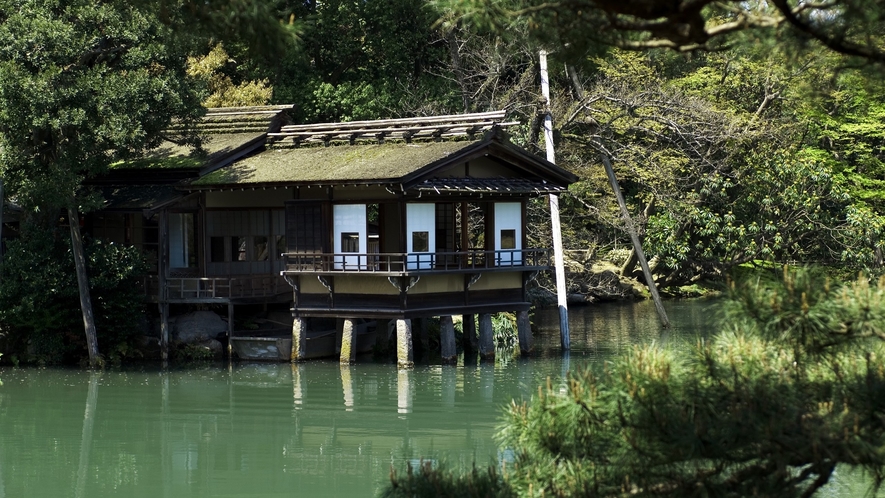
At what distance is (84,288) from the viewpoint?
81.4 ft

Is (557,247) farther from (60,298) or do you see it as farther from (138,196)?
(60,298)

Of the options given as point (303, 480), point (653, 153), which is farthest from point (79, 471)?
point (653, 153)

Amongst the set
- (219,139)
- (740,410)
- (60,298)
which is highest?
(219,139)

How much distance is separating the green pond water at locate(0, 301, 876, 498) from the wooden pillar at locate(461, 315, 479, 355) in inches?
62.0

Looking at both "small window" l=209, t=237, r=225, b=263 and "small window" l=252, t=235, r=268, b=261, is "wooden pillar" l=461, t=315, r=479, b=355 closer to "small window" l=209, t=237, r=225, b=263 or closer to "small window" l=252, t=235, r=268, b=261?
"small window" l=252, t=235, r=268, b=261

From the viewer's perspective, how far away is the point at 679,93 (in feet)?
105

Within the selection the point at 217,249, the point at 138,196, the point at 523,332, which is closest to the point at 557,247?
the point at 523,332

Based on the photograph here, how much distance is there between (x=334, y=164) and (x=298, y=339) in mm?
3893

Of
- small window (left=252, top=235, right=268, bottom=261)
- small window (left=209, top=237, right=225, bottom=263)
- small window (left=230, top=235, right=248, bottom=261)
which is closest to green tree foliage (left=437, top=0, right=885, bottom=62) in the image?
small window (left=209, top=237, right=225, bottom=263)

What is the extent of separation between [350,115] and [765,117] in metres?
12.4

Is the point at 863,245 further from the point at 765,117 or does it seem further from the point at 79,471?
the point at 79,471

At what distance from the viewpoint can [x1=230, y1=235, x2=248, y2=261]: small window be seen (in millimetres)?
28547

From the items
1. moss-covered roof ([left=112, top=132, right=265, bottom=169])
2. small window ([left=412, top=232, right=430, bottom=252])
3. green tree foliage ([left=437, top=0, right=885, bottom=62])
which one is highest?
moss-covered roof ([left=112, top=132, right=265, bottom=169])

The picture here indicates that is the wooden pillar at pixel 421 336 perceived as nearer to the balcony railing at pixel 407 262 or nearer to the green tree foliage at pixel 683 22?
the balcony railing at pixel 407 262
